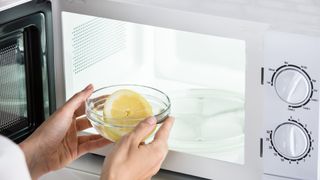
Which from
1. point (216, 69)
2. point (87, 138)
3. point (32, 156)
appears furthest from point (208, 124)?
point (32, 156)

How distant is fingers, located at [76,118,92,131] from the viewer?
62.5 inches

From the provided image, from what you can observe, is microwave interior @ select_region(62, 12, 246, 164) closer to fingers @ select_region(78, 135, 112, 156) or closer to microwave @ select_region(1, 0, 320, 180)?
microwave @ select_region(1, 0, 320, 180)

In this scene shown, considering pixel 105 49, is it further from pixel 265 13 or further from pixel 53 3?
pixel 265 13

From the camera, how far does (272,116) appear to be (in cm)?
140

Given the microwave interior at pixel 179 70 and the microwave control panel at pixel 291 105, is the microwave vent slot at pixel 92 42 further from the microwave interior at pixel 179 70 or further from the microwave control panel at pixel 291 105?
the microwave control panel at pixel 291 105

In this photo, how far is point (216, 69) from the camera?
1750 mm

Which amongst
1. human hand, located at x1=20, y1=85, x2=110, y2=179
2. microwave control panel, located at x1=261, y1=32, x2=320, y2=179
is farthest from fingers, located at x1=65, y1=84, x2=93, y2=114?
microwave control panel, located at x1=261, y1=32, x2=320, y2=179

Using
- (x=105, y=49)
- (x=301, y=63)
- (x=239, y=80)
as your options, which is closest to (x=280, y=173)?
(x=301, y=63)

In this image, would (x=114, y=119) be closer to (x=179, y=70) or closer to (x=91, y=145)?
(x=91, y=145)

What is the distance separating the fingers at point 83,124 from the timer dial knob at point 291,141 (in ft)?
1.26

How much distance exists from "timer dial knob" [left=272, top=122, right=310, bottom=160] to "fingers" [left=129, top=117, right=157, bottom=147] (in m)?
0.22

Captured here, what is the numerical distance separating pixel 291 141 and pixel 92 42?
490 mm

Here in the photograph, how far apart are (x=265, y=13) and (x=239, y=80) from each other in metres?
0.34

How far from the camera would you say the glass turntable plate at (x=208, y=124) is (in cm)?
157
